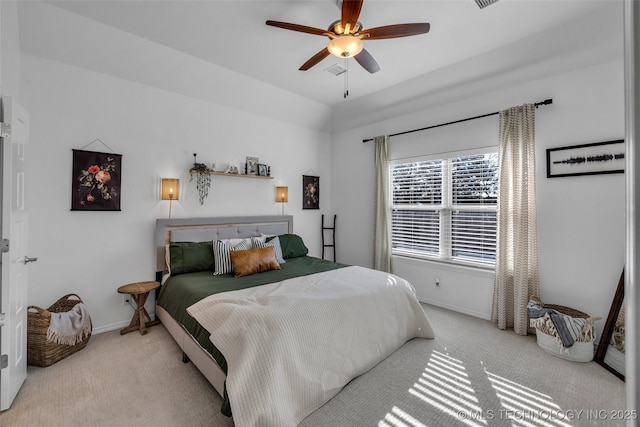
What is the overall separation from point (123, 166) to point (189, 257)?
1.34m

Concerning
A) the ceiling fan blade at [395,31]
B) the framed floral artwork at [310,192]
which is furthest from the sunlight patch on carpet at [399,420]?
the framed floral artwork at [310,192]

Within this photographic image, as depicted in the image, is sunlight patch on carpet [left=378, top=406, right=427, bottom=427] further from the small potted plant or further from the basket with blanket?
the small potted plant

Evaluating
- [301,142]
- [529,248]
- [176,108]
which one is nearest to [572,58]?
[529,248]

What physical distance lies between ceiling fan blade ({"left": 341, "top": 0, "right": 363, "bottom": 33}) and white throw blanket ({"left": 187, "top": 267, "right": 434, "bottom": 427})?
221 cm

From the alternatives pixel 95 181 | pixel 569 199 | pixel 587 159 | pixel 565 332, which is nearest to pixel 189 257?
pixel 95 181

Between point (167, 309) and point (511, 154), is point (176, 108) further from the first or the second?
point (511, 154)

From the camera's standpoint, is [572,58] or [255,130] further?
[255,130]

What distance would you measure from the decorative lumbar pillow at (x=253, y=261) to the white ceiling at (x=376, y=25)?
7.67 ft

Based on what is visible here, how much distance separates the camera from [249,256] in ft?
11.1

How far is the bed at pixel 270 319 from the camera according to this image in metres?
1.81

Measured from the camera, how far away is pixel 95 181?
10.4ft

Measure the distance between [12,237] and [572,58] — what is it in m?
5.22

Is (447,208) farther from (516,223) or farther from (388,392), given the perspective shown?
(388,392)

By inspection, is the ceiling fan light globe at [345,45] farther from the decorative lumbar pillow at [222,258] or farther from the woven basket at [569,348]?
the woven basket at [569,348]
